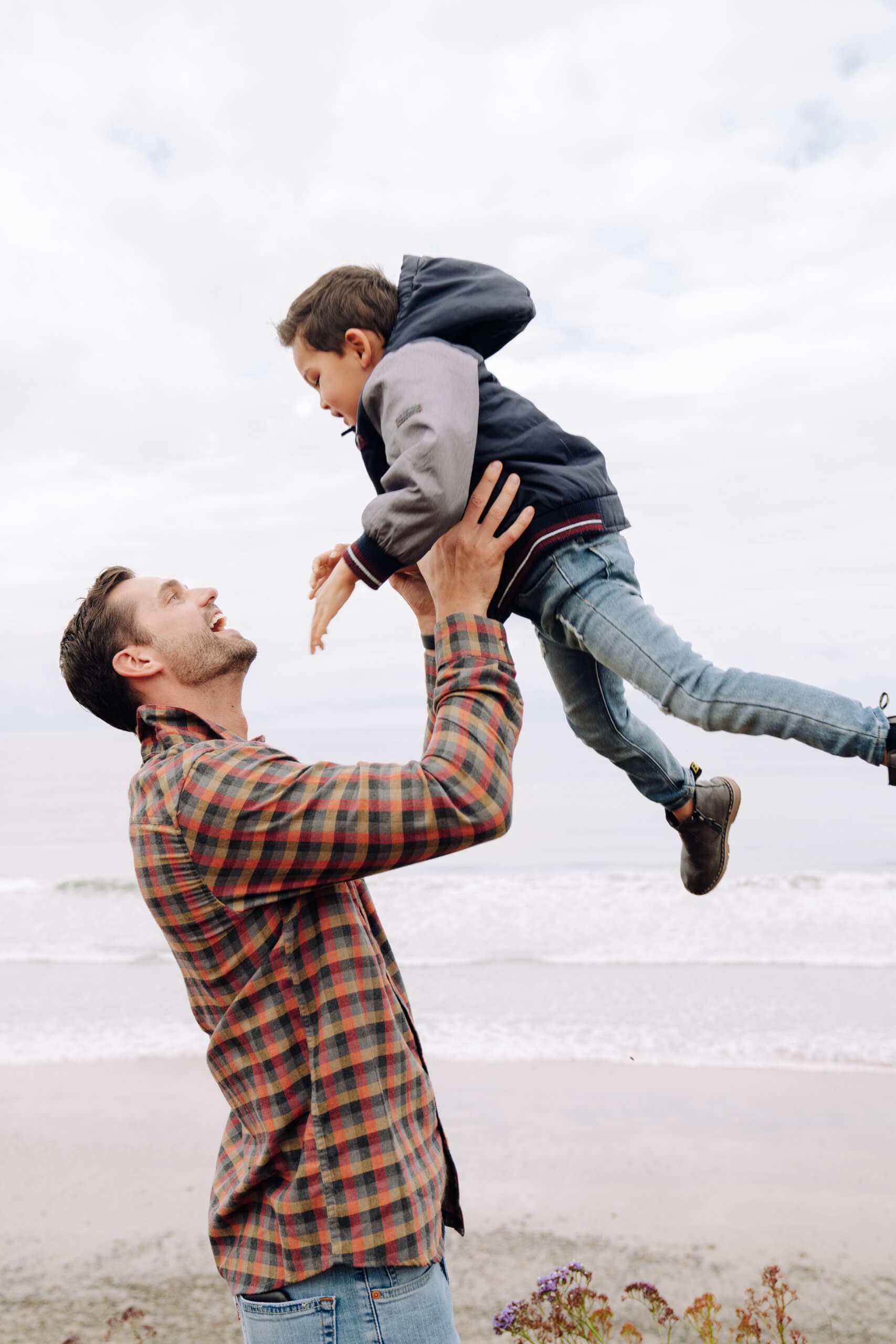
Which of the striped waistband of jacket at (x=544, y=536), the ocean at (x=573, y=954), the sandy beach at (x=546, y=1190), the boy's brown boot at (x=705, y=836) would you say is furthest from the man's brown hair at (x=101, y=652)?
the ocean at (x=573, y=954)

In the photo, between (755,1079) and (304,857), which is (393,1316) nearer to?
(304,857)

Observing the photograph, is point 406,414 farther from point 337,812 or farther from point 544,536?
point 337,812

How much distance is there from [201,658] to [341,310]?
957mm

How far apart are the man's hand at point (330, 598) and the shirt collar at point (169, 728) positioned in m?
0.28

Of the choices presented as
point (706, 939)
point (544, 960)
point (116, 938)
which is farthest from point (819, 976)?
point (116, 938)

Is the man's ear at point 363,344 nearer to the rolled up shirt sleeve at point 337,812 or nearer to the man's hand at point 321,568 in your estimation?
the man's hand at point 321,568

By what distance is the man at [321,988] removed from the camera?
187cm

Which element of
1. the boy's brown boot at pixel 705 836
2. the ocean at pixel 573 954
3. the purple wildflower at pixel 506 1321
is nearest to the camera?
the boy's brown boot at pixel 705 836

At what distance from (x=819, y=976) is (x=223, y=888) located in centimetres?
941

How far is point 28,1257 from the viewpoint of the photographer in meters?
5.71

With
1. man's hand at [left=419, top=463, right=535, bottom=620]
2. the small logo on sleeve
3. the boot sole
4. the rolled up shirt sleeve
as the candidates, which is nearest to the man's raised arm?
the rolled up shirt sleeve

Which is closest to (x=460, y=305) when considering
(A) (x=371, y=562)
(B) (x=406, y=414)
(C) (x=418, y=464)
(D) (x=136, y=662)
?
(B) (x=406, y=414)

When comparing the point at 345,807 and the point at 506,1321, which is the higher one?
the point at 345,807

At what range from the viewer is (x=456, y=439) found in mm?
2232
